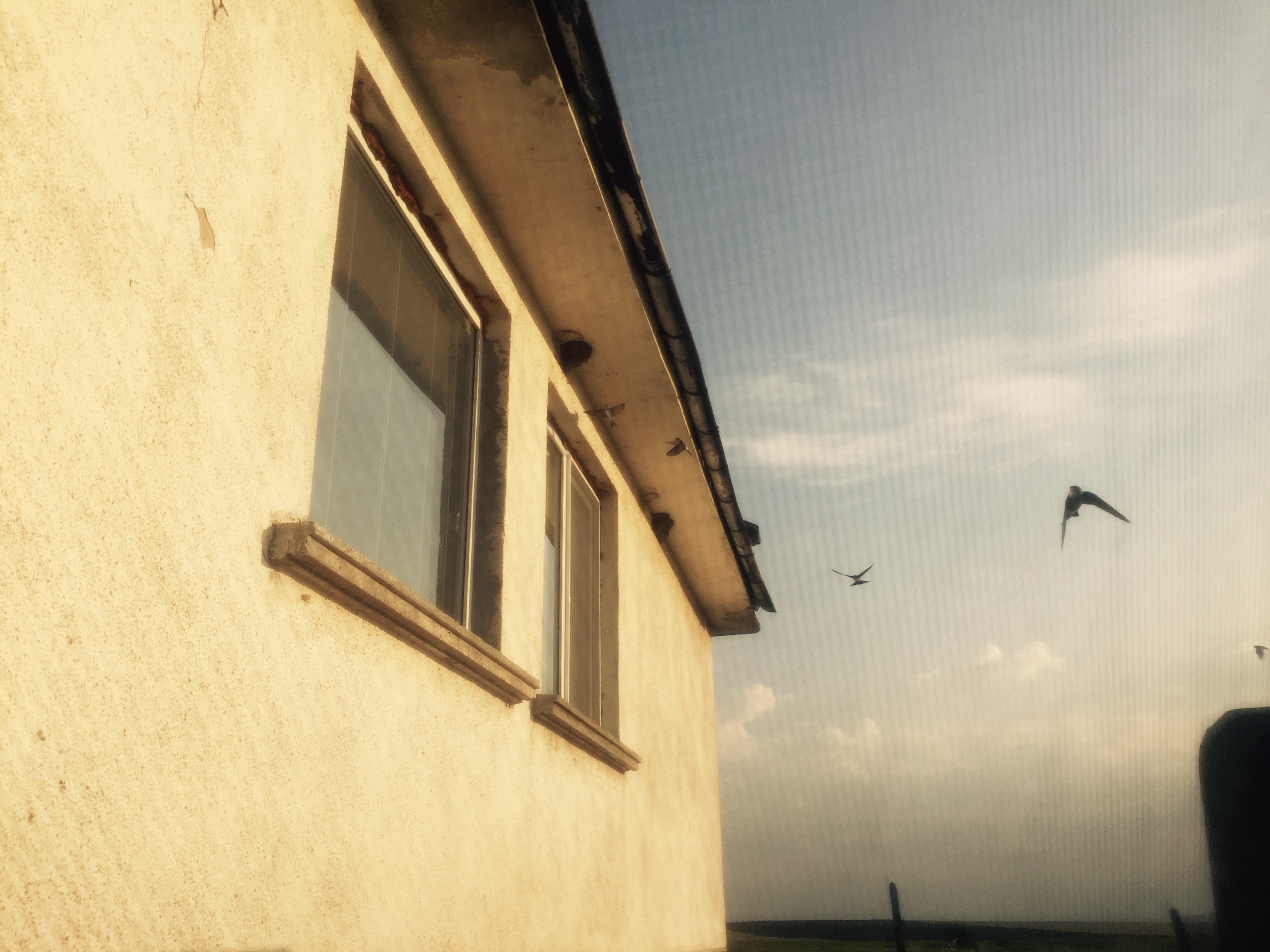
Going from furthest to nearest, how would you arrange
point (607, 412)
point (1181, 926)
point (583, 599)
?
point (607, 412), point (583, 599), point (1181, 926)

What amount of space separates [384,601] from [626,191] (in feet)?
7.81

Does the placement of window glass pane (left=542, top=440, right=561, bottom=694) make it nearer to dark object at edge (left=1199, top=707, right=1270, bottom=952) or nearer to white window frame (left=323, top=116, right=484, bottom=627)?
white window frame (left=323, top=116, right=484, bottom=627)

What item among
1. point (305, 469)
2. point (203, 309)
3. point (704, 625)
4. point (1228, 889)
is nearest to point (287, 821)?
point (305, 469)

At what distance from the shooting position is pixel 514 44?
3393mm

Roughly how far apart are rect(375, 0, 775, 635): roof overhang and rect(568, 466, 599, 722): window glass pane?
558 mm

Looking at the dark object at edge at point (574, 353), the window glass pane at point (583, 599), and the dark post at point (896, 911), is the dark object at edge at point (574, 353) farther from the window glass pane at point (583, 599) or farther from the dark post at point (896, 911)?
the dark post at point (896, 911)

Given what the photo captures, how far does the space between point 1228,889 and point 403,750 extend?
7.50 feet

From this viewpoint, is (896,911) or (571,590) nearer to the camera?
(571,590)

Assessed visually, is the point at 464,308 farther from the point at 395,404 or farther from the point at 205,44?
the point at 205,44

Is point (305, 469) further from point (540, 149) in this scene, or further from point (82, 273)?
point (540, 149)

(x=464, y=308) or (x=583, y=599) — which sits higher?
(x=464, y=308)

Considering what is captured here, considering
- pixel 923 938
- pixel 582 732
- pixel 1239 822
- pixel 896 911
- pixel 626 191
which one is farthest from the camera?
pixel 923 938

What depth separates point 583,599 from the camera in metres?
5.35

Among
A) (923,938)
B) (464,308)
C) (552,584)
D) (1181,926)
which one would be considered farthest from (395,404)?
(923,938)
